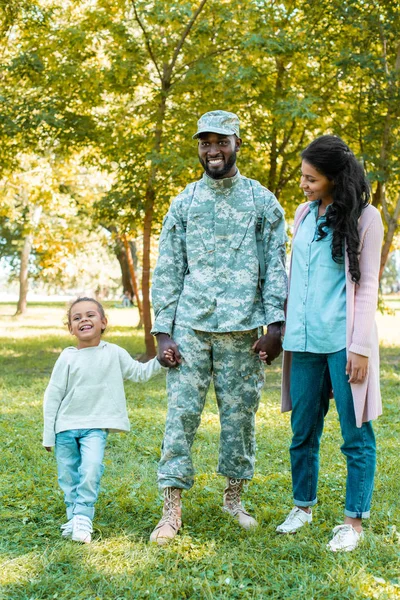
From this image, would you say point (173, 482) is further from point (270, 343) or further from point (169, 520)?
point (270, 343)

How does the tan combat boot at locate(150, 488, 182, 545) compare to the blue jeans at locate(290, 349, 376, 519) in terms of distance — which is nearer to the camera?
the blue jeans at locate(290, 349, 376, 519)

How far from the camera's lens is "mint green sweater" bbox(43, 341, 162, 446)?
14.8 ft

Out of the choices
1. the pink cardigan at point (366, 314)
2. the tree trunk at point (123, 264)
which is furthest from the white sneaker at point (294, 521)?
the tree trunk at point (123, 264)

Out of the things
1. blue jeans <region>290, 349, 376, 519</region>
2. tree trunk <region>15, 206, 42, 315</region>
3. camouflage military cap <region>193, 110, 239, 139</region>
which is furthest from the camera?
tree trunk <region>15, 206, 42, 315</region>

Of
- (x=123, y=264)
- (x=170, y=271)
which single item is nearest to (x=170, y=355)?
(x=170, y=271)

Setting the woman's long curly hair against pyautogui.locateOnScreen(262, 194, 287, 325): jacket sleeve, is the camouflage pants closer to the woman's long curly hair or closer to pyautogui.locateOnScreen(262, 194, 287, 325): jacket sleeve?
pyautogui.locateOnScreen(262, 194, 287, 325): jacket sleeve

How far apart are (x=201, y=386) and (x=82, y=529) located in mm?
1006

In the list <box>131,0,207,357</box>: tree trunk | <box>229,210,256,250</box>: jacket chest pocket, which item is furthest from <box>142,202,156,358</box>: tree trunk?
<box>229,210,256,250</box>: jacket chest pocket

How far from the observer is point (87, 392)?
4.54 metres

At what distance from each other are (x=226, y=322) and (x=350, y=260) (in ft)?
2.55

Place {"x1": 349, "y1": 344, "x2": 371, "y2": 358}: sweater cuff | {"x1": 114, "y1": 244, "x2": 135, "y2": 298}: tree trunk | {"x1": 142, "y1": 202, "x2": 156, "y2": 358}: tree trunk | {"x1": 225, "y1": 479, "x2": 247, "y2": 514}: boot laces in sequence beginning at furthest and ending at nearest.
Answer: {"x1": 114, "y1": 244, "x2": 135, "y2": 298}: tree trunk < {"x1": 142, "y1": 202, "x2": 156, "y2": 358}: tree trunk < {"x1": 225, "y1": 479, "x2": 247, "y2": 514}: boot laces < {"x1": 349, "y1": 344, "x2": 371, "y2": 358}: sweater cuff

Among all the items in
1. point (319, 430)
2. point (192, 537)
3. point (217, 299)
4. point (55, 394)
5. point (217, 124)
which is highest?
→ point (217, 124)

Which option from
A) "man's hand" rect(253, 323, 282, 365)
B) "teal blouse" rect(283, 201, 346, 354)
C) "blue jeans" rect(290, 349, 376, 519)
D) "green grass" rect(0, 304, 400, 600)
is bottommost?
"green grass" rect(0, 304, 400, 600)

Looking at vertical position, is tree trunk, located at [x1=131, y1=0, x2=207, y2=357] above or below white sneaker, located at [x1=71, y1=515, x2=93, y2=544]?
above
